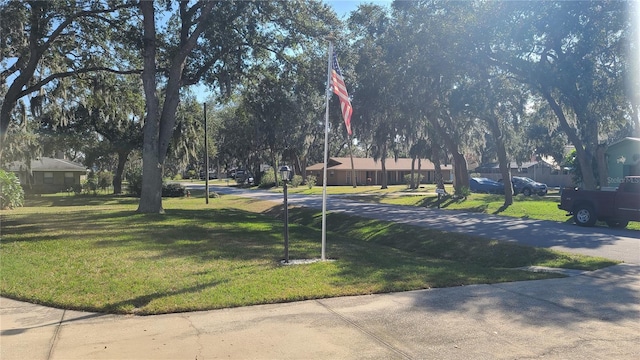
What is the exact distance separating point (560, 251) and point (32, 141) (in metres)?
34.9

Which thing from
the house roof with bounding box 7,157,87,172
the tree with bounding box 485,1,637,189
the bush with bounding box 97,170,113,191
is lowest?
the bush with bounding box 97,170,113,191

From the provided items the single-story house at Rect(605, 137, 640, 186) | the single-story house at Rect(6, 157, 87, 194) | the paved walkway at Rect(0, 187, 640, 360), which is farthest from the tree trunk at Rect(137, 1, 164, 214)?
the single-story house at Rect(6, 157, 87, 194)

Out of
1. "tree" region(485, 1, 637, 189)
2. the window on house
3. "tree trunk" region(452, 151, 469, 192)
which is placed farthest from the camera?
the window on house

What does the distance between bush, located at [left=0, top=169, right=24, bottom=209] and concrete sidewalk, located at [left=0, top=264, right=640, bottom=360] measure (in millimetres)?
17720

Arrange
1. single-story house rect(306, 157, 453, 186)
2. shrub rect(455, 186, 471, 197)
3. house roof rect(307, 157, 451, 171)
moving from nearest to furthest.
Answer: shrub rect(455, 186, 471, 197) < single-story house rect(306, 157, 453, 186) < house roof rect(307, 157, 451, 171)

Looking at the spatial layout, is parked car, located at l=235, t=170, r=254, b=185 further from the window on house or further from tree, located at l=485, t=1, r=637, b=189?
tree, located at l=485, t=1, r=637, b=189

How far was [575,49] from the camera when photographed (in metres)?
18.1

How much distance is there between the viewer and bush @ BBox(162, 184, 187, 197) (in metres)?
37.3

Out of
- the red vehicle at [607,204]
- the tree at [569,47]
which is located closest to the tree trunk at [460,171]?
the tree at [569,47]

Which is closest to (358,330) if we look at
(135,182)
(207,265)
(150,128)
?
(207,265)

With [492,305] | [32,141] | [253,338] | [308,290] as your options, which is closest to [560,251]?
[492,305]

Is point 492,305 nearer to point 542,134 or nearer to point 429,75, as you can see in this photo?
point 429,75

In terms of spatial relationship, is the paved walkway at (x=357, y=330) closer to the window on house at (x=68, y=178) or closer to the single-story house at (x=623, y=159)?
the single-story house at (x=623, y=159)

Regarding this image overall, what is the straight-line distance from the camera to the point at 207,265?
29.1ft
